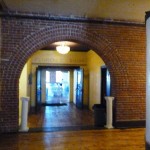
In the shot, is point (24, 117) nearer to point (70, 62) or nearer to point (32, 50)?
point (32, 50)

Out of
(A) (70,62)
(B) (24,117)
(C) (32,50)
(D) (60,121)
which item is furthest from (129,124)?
(A) (70,62)

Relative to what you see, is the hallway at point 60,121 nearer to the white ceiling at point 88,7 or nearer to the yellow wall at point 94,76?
the yellow wall at point 94,76

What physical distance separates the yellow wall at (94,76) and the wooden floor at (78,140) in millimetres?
3668

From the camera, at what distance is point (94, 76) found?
33.5 ft

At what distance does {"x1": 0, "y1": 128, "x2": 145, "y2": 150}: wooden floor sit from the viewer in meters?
4.42

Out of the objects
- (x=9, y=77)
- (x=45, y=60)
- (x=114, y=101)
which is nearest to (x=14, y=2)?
(x=9, y=77)

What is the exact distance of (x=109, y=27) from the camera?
605cm

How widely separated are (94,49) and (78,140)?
2465 mm

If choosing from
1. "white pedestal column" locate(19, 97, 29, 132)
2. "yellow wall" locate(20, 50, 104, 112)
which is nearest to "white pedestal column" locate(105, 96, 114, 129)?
"white pedestal column" locate(19, 97, 29, 132)

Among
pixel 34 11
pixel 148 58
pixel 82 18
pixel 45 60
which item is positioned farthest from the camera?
pixel 45 60

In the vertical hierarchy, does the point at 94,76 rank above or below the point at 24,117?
above

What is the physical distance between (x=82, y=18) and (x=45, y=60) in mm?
5866

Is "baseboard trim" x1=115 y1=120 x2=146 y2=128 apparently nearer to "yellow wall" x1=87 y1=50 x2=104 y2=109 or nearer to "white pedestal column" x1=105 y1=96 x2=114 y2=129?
"white pedestal column" x1=105 y1=96 x2=114 y2=129

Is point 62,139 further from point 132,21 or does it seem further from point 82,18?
point 132,21
